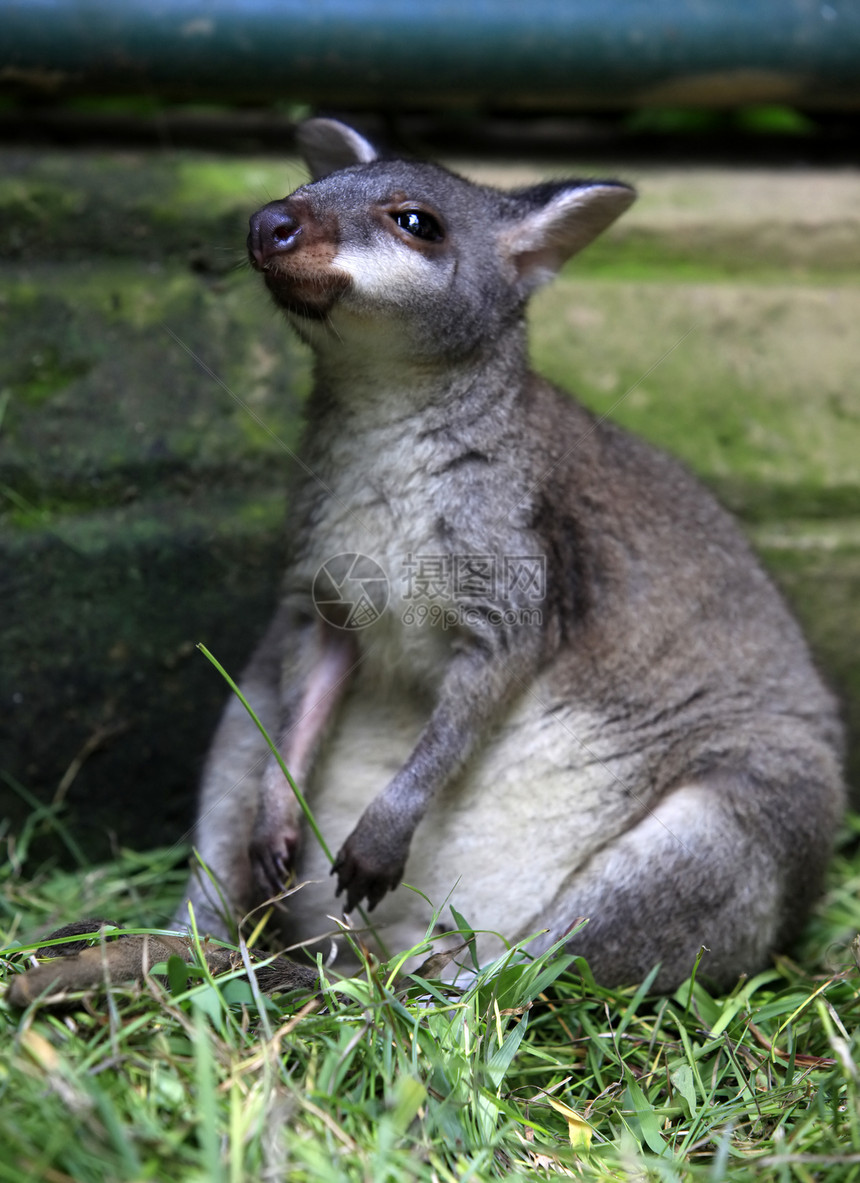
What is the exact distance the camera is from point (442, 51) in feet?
15.2

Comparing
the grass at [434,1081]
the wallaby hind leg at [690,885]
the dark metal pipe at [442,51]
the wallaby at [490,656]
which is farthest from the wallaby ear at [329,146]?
the grass at [434,1081]

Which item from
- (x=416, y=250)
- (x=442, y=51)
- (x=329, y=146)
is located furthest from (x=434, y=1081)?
(x=442, y=51)

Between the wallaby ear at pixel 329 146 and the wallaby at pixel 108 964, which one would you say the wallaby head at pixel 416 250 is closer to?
the wallaby ear at pixel 329 146

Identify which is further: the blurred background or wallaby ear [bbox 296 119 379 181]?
the blurred background

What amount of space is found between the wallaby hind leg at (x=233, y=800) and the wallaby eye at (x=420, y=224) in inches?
55.1

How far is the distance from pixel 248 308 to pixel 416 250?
1.46m

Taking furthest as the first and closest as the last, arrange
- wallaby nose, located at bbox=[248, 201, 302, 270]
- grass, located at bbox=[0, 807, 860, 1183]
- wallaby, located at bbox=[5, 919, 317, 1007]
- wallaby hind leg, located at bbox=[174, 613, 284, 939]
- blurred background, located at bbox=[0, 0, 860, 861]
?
blurred background, located at bbox=[0, 0, 860, 861] < wallaby hind leg, located at bbox=[174, 613, 284, 939] < wallaby nose, located at bbox=[248, 201, 302, 270] < wallaby, located at bbox=[5, 919, 317, 1007] < grass, located at bbox=[0, 807, 860, 1183]

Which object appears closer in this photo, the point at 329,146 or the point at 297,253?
the point at 297,253

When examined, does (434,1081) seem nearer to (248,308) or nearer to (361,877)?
(361,877)

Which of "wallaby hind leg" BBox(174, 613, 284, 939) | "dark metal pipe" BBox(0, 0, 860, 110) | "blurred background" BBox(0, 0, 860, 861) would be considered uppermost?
"dark metal pipe" BBox(0, 0, 860, 110)

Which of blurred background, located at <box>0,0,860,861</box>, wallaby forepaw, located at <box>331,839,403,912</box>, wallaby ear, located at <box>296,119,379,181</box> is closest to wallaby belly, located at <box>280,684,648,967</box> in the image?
wallaby forepaw, located at <box>331,839,403,912</box>

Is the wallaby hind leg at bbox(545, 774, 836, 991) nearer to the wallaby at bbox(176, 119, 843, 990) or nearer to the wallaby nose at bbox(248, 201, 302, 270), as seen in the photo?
the wallaby at bbox(176, 119, 843, 990)

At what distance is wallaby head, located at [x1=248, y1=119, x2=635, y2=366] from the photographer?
10.4 feet

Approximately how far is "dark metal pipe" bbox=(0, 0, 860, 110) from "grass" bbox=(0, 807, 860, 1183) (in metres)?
3.21
